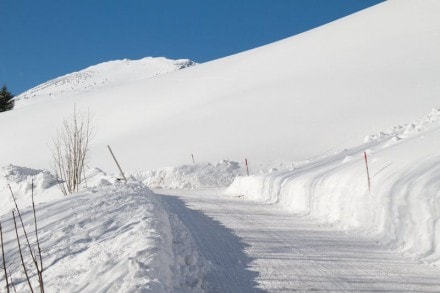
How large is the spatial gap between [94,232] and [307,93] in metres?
35.0

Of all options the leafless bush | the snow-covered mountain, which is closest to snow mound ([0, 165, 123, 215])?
the snow-covered mountain

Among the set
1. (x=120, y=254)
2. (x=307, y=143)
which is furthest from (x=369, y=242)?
(x=307, y=143)

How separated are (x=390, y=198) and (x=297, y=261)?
264 centimetres

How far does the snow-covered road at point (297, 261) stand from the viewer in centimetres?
581

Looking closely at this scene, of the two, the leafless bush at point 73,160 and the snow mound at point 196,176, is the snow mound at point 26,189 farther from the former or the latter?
the snow mound at point 196,176

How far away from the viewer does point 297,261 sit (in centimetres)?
689

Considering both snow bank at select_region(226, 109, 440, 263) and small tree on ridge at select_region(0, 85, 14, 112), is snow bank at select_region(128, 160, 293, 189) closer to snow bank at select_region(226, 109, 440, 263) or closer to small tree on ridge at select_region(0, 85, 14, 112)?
snow bank at select_region(226, 109, 440, 263)

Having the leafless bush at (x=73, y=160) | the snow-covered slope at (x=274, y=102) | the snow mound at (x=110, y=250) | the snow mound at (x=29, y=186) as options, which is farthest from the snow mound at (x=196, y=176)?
the snow mound at (x=110, y=250)

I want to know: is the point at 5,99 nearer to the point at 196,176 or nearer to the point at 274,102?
the point at 274,102

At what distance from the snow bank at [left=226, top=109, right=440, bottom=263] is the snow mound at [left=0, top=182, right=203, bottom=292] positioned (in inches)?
131

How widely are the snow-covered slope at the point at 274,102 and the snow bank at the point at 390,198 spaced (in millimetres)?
18273

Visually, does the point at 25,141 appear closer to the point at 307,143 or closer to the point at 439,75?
the point at 307,143

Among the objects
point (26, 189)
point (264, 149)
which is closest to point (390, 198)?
point (26, 189)

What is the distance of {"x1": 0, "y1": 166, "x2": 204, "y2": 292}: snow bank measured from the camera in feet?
17.3
